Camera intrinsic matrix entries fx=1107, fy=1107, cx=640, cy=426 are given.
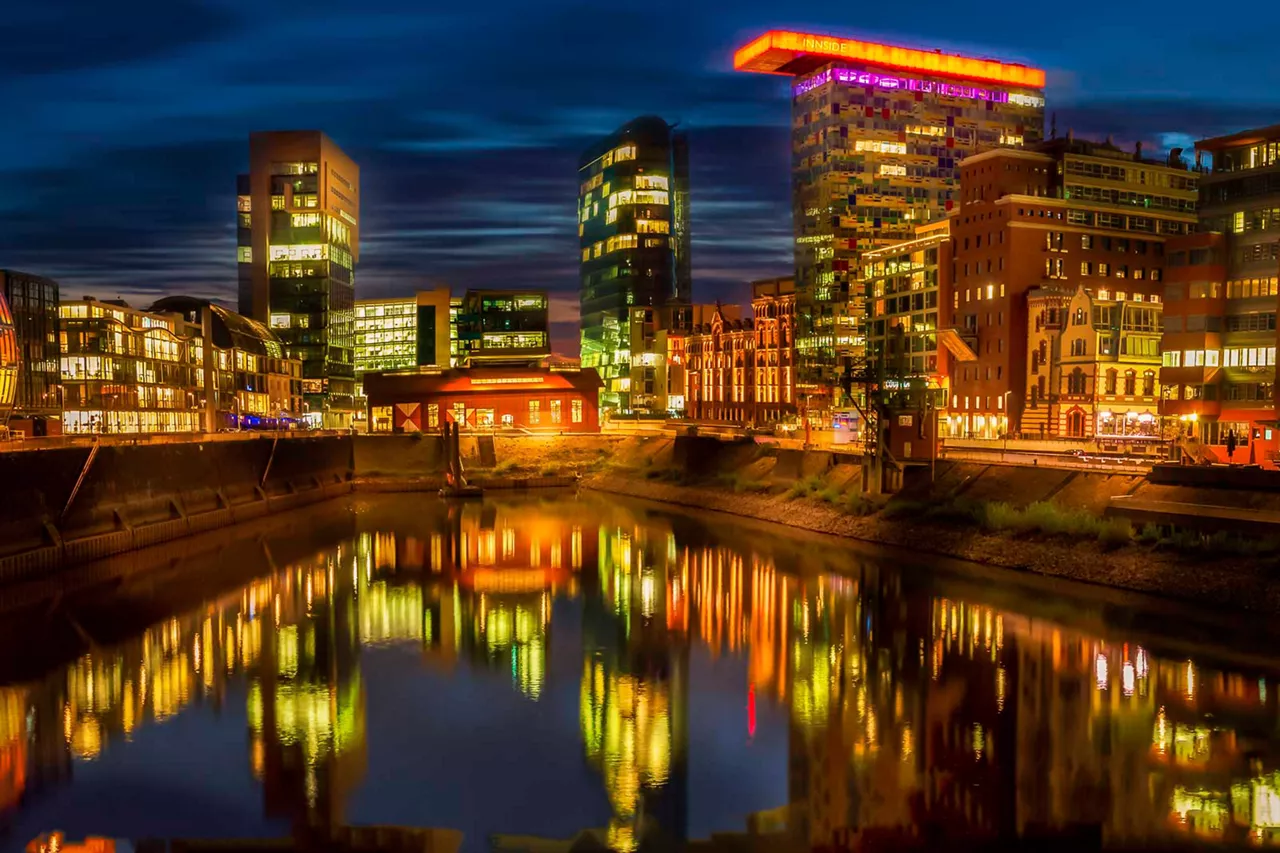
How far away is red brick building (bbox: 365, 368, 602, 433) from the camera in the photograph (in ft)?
377

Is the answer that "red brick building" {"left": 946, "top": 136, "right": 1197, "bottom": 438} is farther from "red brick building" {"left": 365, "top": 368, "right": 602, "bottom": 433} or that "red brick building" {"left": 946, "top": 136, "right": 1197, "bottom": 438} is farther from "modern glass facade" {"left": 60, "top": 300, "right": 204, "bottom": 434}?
"modern glass facade" {"left": 60, "top": 300, "right": 204, "bottom": 434}

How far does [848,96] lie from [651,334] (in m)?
57.7

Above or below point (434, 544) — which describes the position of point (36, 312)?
above

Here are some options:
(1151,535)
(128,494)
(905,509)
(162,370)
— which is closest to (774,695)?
(1151,535)

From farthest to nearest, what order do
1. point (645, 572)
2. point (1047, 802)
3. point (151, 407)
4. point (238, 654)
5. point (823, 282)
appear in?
point (823, 282), point (151, 407), point (645, 572), point (238, 654), point (1047, 802)

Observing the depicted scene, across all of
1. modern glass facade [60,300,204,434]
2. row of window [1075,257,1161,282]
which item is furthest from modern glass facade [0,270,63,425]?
row of window [1075,257,1161,282]

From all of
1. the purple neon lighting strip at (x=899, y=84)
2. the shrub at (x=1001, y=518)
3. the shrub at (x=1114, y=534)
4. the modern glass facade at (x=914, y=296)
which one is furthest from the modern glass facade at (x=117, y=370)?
the shrub at (x=1114, y=534)

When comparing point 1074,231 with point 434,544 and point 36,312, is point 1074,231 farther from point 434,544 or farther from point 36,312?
point 36,312

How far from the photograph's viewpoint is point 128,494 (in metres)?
54.2

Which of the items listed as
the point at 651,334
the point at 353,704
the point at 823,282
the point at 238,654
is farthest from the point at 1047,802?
the point at 651,334

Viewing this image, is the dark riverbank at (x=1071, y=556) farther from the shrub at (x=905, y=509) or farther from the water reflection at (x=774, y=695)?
the water reflection at (x=774, y=695)

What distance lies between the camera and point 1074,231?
98188 millimetres

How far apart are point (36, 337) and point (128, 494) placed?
62.8 meters

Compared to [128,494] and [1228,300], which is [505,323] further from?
[128,494]
